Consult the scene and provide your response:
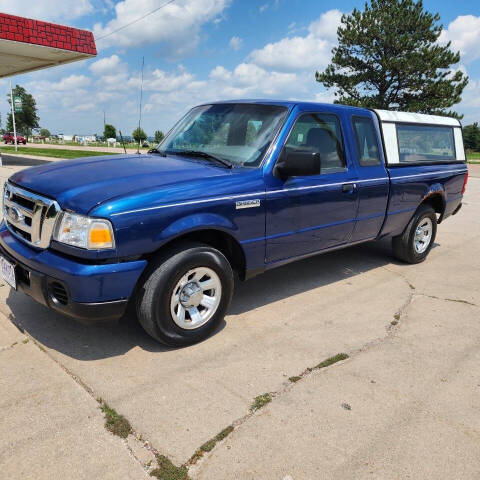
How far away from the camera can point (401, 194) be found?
4875mm

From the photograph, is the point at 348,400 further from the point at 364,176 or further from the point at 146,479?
the point at 364,176

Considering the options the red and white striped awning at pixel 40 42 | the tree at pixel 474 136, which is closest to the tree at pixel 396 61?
the red and white striped awning at pixel 40 42

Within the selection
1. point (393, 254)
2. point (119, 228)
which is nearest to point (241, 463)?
point (119, 228)

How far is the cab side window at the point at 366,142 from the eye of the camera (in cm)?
439

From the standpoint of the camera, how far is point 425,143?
5.43 metres

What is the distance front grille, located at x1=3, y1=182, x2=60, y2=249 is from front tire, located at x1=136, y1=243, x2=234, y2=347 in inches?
28.2

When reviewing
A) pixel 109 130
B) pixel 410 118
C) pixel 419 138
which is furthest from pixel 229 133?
pixel 109 130

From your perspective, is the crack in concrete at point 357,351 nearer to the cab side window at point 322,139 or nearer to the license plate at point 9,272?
the cab side window at point 322,139

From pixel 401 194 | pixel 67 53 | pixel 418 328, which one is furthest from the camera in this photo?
pixel 67 53

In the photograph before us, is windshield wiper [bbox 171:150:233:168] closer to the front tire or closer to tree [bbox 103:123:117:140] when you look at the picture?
the front tire

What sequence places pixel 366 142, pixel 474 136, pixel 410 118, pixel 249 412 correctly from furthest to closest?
pixel 474 136, pixel 410 118, pixel 366 142, pixel 249 412

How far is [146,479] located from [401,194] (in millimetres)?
4029

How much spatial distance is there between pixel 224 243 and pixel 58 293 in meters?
1.30

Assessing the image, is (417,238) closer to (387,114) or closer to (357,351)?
(387,114)
